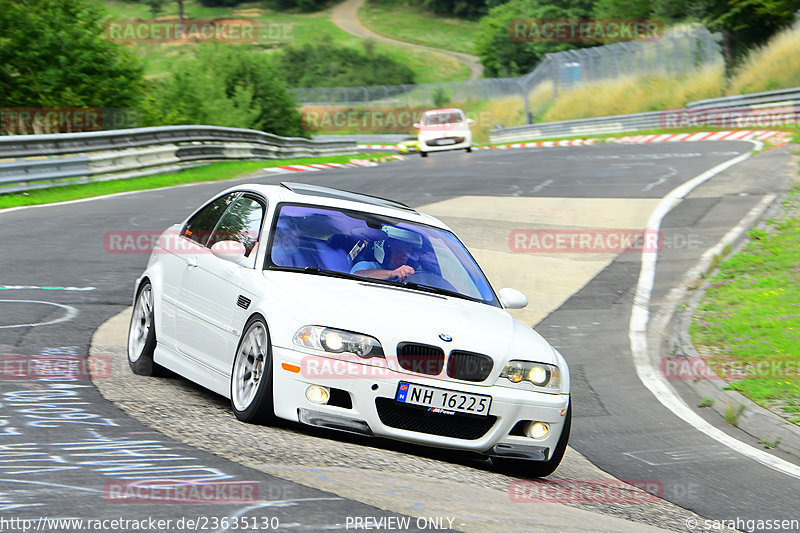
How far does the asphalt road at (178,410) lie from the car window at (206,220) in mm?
1347

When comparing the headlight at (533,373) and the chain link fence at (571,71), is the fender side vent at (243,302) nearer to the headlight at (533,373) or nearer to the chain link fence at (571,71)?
the headlight at (533,373)

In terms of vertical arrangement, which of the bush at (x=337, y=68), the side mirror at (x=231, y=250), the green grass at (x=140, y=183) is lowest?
the green grass at (x=140, y=183)

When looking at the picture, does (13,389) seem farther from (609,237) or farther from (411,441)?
(609,237)

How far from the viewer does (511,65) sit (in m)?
97.6

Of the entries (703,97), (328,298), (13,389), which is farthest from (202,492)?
(703,97)

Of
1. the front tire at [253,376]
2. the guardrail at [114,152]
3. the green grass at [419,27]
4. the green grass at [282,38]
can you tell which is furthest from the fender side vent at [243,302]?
the green grass at [419,27]

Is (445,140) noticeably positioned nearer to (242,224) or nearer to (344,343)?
(242,224)

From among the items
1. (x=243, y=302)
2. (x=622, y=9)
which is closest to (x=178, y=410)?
(x=243, y=302)

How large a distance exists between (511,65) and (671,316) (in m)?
87.9

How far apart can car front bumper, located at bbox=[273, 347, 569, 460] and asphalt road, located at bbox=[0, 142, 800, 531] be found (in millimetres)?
762

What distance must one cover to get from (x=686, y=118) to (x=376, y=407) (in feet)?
129

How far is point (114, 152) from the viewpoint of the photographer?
76.5 ft

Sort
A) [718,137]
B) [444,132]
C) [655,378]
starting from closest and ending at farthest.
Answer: [655,378]
[718,137]
[444,132]

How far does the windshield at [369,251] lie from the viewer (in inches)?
279
